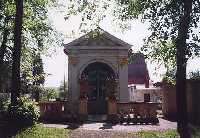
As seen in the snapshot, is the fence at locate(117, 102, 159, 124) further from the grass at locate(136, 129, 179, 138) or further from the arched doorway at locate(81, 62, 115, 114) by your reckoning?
the arched doorway at locate(81, 62, 115, 114)

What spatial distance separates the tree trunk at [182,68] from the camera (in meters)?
14.2

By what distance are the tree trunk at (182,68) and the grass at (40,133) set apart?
5564 millimetres

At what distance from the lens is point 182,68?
14703mm

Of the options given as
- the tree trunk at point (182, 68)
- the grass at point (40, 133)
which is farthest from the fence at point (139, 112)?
the tree trunk at point (182, 68)

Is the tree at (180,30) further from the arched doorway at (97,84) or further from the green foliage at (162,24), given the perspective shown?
the arched doorway at (97,84)

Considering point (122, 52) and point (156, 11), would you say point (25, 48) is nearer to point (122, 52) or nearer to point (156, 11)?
point (122, 52)

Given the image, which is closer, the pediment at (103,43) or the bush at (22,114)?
the bush at (22,114)

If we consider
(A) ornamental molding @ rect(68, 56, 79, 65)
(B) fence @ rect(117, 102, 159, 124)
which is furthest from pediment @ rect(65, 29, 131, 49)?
(B) fence @ rect(117, 102, 159, 124)

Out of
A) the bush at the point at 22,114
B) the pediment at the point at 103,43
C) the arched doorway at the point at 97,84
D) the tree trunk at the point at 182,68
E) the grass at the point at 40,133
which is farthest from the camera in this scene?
the arched doorway at the point at 97,84

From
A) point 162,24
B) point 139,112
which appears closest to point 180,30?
point 162,24

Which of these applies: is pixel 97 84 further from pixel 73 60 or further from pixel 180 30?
pixel 180 30

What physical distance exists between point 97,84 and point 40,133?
13.8 metres

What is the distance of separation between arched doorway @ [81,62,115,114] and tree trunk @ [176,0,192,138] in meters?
16.8

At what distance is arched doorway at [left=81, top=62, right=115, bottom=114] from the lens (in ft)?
104
